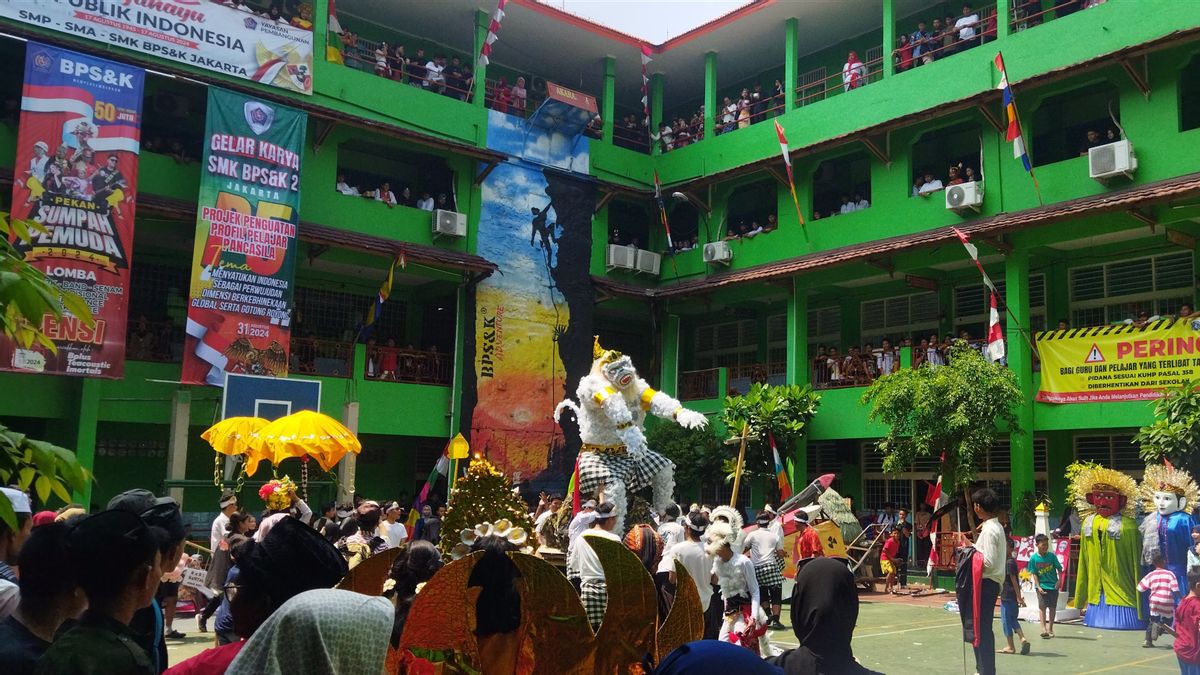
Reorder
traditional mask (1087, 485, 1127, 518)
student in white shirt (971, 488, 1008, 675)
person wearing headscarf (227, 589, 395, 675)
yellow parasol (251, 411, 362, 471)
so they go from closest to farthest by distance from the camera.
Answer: person wearing headscarf (227, 589, 395, 675)
student in white shirt (971, 488, 1008, 675)
yellow parasol (251, 411, 362, 471)
traditional mask (1087, 485, 1127, 518)

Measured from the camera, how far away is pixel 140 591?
9.59 ft

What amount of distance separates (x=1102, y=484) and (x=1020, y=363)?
4.68 metres

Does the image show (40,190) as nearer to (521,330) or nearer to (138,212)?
(138,212)

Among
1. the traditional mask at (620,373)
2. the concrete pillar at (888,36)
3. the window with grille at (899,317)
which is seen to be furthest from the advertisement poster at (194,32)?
the window with grille at (899,317)

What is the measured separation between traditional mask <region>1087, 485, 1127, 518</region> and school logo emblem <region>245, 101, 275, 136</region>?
48.0 ft

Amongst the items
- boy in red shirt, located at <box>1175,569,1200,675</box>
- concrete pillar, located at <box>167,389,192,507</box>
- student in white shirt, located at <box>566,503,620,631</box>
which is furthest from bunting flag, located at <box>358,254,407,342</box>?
boy in red shirt, located at <box>1175,569,1200,675</box>

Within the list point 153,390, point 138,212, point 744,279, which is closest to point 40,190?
point 138,212

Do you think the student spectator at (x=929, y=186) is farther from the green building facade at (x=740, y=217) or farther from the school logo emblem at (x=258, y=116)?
the school logo emblem at (x=258, y=116)

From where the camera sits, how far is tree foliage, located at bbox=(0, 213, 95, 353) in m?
3.41

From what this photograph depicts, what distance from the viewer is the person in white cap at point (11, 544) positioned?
382cm

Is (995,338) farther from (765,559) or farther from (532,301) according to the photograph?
(532,301)

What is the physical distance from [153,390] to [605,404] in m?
10.9

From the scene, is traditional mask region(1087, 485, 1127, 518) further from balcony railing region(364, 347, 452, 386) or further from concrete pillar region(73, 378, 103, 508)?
concrete pillar region(73, 378, 103, 508)

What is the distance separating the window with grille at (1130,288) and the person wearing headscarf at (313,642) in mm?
18336
